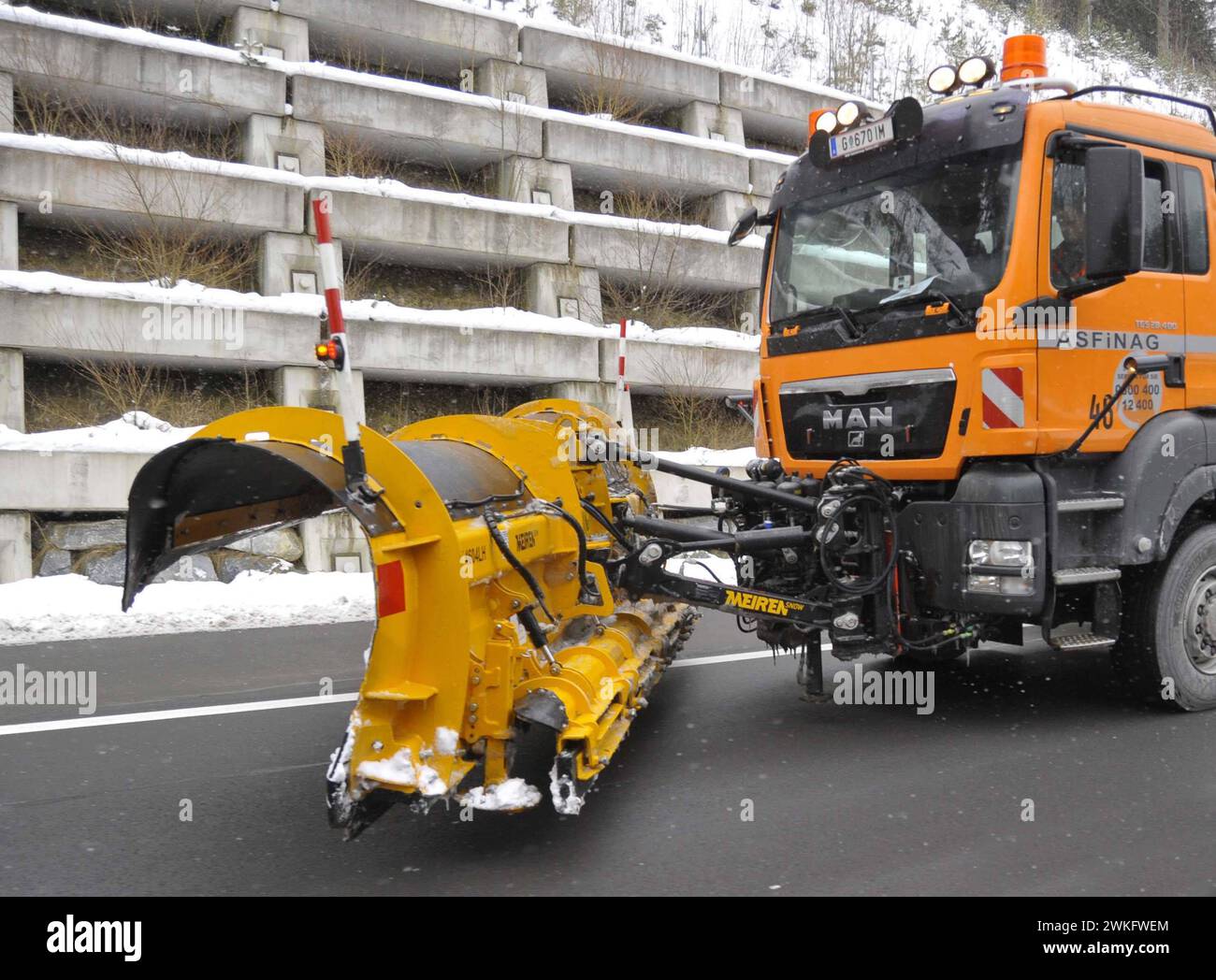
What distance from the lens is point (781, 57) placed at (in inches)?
974

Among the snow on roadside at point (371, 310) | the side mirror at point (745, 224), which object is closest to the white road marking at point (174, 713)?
the side mirror at point (745, 224)

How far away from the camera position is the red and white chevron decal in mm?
4977

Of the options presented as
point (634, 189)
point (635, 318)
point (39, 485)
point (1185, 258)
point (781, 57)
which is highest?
point (781, 57)

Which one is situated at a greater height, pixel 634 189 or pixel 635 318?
pixel 634 189

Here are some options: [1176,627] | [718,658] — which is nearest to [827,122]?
[1176,627]

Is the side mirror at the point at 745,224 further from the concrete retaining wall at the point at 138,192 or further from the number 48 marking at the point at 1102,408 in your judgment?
the concrete retaining wall at the point at 138,192

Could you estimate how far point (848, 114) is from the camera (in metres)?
5.83

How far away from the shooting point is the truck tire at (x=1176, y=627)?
5492 mm

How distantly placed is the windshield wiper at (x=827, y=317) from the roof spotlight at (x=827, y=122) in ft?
3.25

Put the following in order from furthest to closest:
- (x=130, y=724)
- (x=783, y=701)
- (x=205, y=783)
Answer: (x=783, y=701) → (x=130, y=724) → (x=205, y=783)

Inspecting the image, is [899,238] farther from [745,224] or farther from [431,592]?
[431,592]

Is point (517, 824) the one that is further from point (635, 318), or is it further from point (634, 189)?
point (634, 189)
